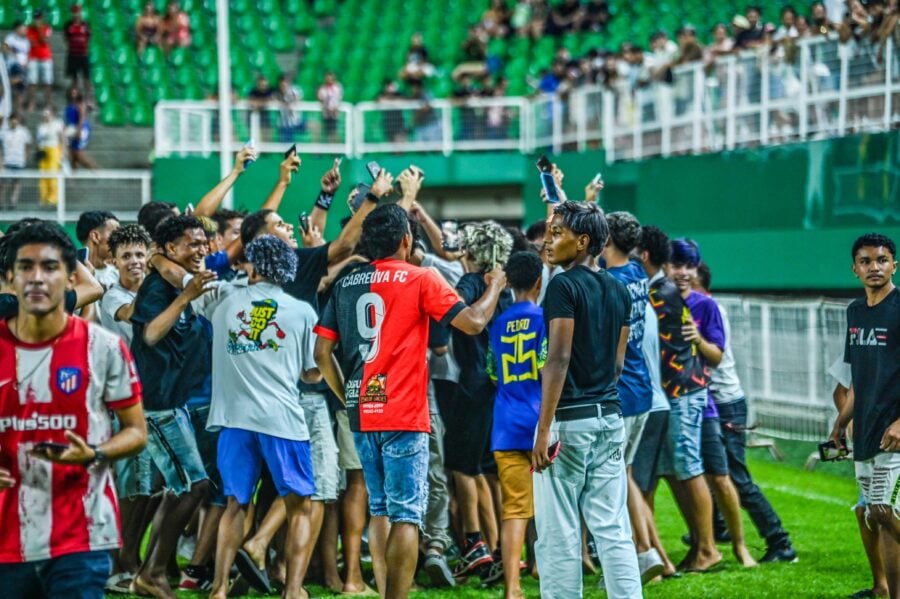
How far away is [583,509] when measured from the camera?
6.35 metres

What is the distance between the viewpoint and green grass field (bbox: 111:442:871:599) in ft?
25.5

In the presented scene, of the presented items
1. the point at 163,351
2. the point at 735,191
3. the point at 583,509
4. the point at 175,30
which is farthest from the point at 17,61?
the point at 583,509

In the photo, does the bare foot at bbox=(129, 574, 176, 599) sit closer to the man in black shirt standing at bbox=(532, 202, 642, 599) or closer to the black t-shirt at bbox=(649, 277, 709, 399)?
the man in black shirt standing at bbox=(532, 202, 642, 599)

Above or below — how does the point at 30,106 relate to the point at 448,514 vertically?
above

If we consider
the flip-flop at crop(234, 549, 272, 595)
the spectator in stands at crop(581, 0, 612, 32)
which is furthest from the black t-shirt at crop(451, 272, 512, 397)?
the spectator in stands at crop(581, 0, 612, 32)

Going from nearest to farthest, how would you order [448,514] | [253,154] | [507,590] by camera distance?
1. [507,590]
2. [448,514]
3. [253,154]

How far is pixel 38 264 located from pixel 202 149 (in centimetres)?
1553

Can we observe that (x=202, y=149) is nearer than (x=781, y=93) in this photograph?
No

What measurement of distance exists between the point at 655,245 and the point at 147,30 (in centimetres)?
1843

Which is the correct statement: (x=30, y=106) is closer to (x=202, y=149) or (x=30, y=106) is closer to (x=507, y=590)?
(x=202, y=149)

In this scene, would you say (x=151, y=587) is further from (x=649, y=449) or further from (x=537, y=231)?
(x=537, y=231)

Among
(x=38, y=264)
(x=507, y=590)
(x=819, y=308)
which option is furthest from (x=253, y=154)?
(x=819, y=308)

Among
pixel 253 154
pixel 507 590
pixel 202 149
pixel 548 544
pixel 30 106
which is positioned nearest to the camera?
pixel 548 544

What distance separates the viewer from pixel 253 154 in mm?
9156
